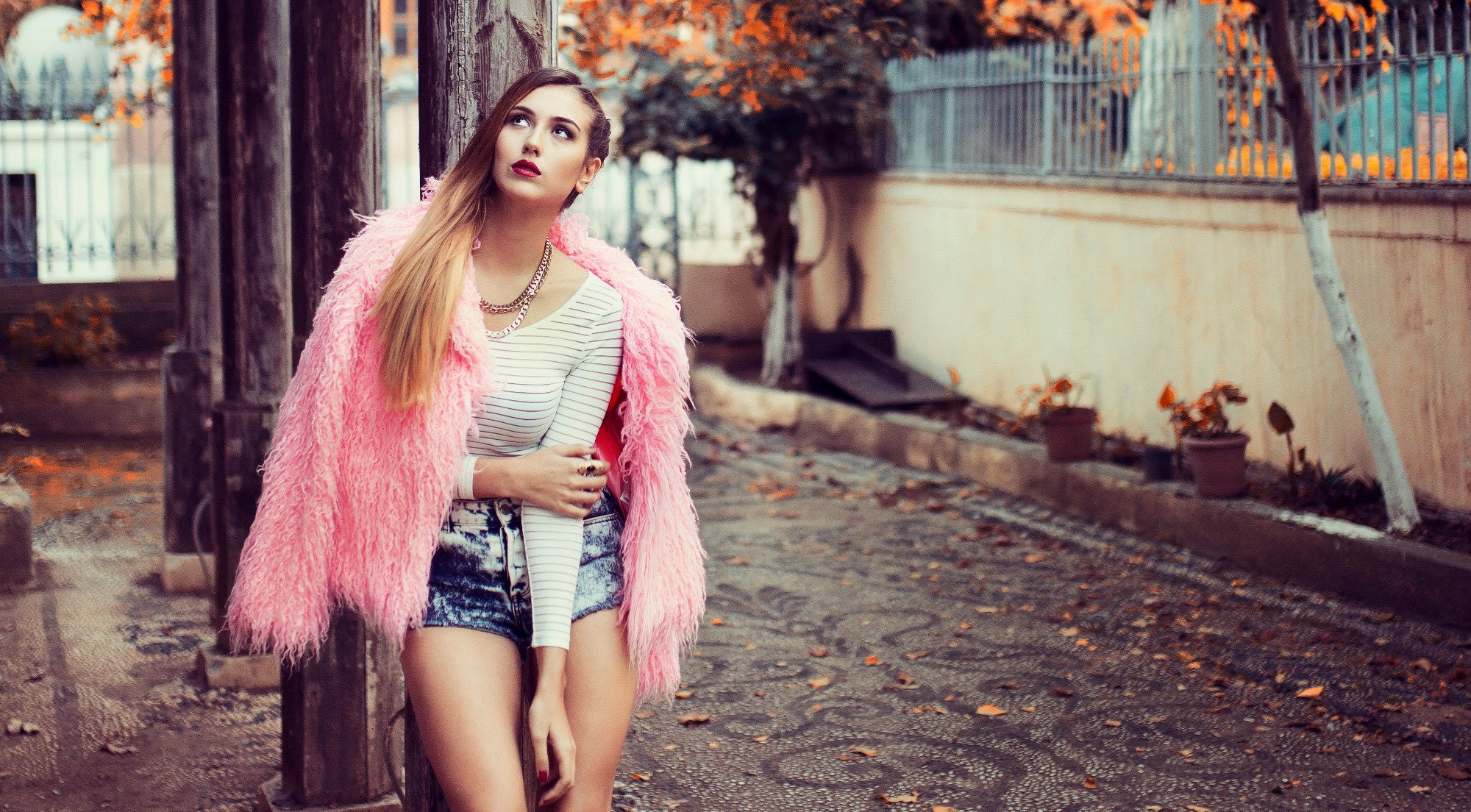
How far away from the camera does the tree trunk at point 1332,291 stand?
6.83 m

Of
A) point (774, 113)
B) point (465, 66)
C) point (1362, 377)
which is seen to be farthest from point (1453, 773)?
point (774, 113)

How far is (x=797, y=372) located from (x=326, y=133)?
823cm

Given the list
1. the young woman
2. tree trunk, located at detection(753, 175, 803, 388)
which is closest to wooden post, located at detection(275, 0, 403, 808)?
the young woman

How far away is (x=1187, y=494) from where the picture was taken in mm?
7805

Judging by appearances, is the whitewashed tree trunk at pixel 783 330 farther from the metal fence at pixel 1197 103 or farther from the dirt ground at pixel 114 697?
the dirt ground at pixel 114 697

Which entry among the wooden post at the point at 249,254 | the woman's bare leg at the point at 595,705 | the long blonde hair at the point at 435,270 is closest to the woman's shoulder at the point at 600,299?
the long blonde hair at the point at 435,270

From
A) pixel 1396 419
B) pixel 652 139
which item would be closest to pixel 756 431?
pixel 652 139

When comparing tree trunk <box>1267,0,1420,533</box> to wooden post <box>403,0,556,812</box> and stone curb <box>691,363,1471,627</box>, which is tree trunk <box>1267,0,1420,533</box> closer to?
stone curb <box>691,363,1471,627</box>

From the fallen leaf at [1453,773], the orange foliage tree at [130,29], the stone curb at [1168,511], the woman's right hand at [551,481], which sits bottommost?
the fallen leaf at [1453,773]

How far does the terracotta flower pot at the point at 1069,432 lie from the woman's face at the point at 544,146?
6274mm

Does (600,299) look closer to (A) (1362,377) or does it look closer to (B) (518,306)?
(B) (518,306)

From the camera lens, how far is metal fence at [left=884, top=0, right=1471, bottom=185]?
23.1ft

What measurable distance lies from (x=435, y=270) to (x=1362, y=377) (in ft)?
17.5

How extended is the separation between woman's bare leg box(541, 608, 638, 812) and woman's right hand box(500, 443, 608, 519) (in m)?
0.23
